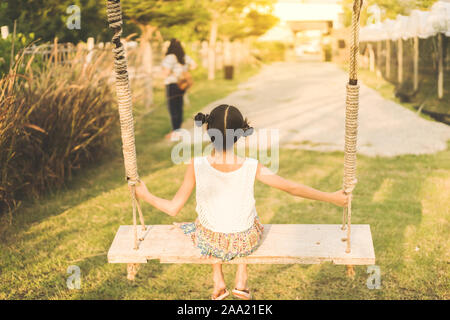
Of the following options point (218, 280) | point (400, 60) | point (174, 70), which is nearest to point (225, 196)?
point (218, 280)

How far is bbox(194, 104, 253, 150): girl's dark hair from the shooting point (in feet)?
9.43

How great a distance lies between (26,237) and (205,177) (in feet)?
8.06

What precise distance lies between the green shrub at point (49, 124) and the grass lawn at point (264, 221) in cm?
26

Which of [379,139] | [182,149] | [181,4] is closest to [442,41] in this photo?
[379,139]

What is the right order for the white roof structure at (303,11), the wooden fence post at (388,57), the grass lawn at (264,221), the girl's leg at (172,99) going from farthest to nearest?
the white roof structure at (303,11) < the wooden fence post at (388,57) < the girl's leg at (172,99) < the grass lawn at (264,221)

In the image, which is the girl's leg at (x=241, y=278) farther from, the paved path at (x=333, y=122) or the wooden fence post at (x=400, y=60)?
the wooden fence post at (x=400, y=60)

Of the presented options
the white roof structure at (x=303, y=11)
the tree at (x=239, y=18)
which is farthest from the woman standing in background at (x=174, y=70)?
the white roof structure at (x=303, y=11)

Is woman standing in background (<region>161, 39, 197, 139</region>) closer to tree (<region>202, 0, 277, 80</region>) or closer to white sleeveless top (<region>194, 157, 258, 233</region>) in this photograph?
white sleeveless top (<region>194, 157, 258, 233</region>)

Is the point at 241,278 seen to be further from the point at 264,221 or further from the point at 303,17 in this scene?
the point at 303,17

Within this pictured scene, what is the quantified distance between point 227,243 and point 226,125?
76 centimetres

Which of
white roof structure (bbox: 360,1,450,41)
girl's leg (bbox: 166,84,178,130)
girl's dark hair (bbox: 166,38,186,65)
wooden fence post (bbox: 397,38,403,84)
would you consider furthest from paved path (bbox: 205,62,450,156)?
white roof structure (bbox: 360,1,450,41)

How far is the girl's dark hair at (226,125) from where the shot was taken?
2873 millimetres

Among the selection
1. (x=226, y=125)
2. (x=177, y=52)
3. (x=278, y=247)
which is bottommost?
(x=278, y=247)

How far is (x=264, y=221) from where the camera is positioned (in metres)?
5.06
